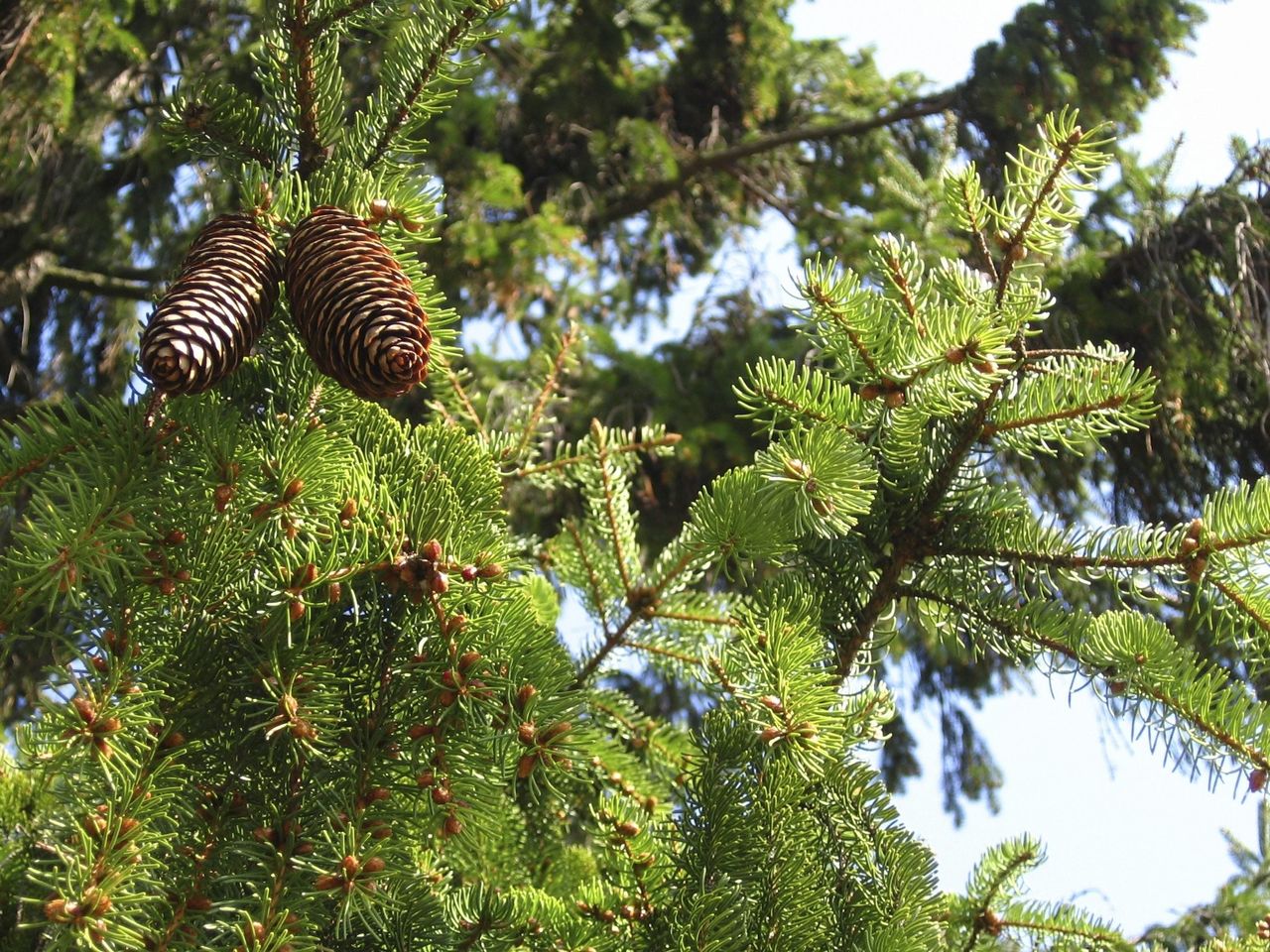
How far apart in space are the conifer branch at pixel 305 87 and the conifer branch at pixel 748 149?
4.17 meters

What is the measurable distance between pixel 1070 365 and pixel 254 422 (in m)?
0.84

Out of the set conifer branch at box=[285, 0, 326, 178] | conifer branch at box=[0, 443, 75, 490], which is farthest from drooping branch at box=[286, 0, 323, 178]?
conifer branch at box=[0, 443, 75, 490]

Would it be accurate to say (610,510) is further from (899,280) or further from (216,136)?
(216,136)

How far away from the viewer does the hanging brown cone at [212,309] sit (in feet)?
2.89

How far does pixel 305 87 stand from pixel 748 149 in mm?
4431

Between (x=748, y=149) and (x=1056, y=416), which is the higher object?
(x=748, y=149)

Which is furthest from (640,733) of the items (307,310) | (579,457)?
(307,310)

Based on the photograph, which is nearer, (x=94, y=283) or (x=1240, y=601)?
(x=1240, y=601)

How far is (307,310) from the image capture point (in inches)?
38.3

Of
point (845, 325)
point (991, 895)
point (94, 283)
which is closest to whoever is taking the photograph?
point (845, 325)

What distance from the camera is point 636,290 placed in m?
6.21

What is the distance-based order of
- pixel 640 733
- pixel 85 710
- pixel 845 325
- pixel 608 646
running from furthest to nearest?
pixel 640 733 < pixel 608 646 < pixel 845 325 < pixel 85 710

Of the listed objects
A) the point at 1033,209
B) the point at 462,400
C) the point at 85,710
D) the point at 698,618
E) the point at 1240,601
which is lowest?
the point at 85,710

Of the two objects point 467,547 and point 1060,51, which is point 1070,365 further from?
point 1060,51
